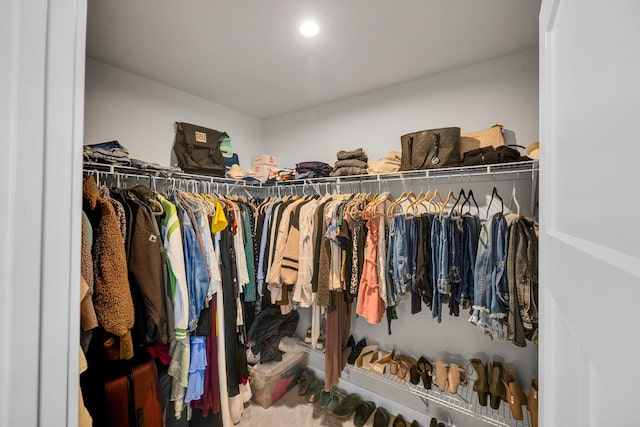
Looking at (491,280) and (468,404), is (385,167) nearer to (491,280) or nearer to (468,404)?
(491,280)

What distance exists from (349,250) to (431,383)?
41.0 inches

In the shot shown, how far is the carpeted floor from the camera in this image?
1.94 metres

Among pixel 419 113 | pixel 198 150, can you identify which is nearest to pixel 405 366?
pixel 419 113

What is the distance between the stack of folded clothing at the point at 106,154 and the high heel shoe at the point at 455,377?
2470mm

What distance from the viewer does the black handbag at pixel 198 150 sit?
80.7 inches

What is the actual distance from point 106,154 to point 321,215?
Result: 4.46 feet

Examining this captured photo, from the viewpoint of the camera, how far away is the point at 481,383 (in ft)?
5.19

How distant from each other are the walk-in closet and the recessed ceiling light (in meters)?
0.04
